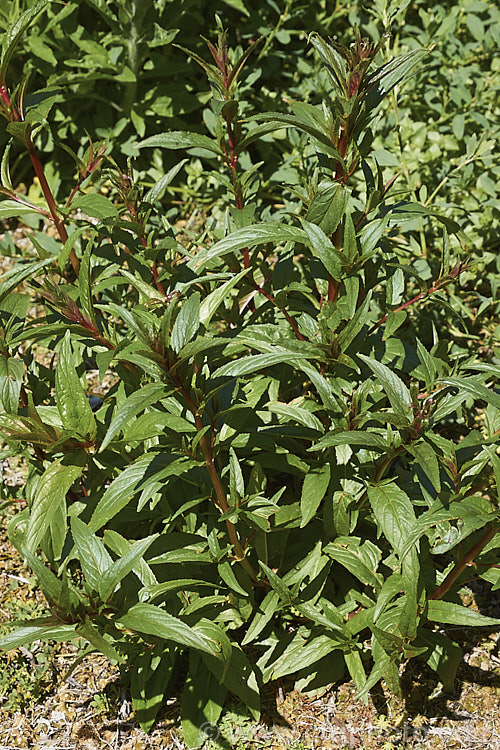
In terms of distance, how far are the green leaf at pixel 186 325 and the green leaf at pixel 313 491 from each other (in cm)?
71

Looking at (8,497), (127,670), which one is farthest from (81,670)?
(8,497)

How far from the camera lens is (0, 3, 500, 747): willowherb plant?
2.08 meters

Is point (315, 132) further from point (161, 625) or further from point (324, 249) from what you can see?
point (161, 625)

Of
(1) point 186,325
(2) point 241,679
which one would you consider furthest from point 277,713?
(1) point 186,325

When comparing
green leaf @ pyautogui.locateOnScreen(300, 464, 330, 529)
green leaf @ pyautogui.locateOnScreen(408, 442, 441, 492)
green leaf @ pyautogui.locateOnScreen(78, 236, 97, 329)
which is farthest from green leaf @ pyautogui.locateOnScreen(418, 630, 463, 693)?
green leaf @ pyautogui.locateOnScreen(78, 236, 97, 329)

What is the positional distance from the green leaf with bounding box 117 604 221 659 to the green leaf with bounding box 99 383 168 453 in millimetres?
552

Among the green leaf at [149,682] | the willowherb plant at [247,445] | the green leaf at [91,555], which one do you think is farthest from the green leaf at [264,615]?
the green leaf at [91,555]

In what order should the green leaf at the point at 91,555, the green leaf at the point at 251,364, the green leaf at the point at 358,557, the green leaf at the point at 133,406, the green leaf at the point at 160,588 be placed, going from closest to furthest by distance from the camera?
1. the green leaf at the point at 133,406
2. the green leaf at the point at 251,364
3. the green leaf at the point at 91,555
4. the green leaf at the point at 160,588
5. the green leaf at the point at 358,557

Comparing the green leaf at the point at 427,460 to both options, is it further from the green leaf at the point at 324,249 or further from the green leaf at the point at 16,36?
the green leaf at the point at 16,36

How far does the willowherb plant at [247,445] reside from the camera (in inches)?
82.0

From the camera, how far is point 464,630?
9.80 feet

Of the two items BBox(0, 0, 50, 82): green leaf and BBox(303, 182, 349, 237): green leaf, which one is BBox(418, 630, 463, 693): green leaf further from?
BBox(0, 0, 50, 82): green leaf

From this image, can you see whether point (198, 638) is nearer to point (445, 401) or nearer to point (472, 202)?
point (445, 401)

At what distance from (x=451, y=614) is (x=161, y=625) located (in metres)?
0.95
